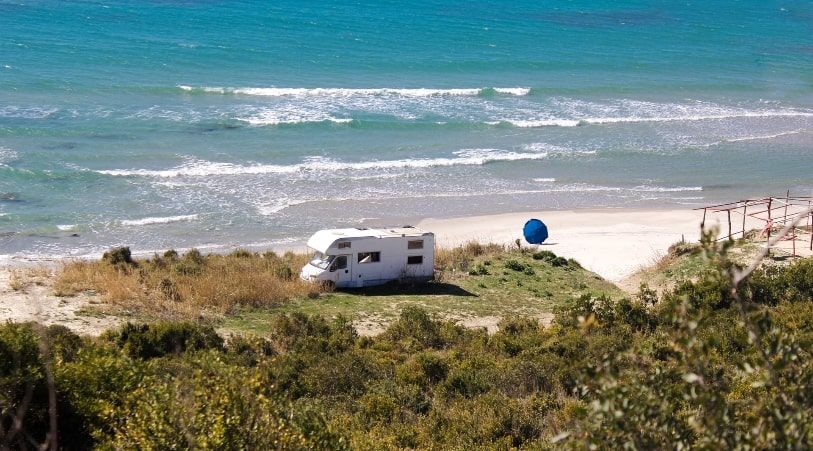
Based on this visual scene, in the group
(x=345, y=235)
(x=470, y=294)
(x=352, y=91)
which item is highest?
(x=352, y=91)

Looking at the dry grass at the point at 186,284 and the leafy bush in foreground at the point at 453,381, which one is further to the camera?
the dry grass at the point at 186,284

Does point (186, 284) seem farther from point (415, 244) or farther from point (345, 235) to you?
point (415, 244)

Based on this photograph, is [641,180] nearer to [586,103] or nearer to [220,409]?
[586,103]

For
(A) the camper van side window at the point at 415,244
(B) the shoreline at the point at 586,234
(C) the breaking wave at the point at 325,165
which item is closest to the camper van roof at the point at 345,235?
(A) the camper van side window at the point at 415,244

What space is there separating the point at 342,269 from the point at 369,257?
83 centimetres

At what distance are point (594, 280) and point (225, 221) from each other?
1363 centimetres

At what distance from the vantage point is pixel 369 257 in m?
27.4

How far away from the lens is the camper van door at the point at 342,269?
27016 mm

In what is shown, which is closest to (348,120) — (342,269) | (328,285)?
(342,269)

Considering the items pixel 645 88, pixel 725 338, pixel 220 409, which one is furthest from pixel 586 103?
pixel 220 409

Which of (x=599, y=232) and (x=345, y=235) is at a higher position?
(x=345, y=235)

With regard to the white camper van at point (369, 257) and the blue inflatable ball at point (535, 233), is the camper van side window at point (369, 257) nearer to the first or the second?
the white camper van at point (369, 257)

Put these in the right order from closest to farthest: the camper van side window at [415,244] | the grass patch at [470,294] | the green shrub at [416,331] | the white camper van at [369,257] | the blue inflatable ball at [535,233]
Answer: the green shrub at [416,331]
the grass patch at [470,294]
the white camper van at [369,257]
the camper van side window at [415,244]
the blue inflatable ball at [535,233]

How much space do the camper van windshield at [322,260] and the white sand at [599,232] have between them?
7453 millimetres
